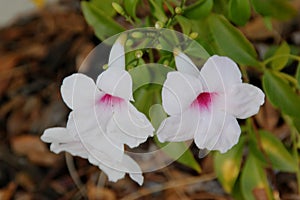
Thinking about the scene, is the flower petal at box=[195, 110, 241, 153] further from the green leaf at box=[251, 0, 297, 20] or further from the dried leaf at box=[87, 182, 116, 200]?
the dried leaf at box=[87, 182, 116, 200]

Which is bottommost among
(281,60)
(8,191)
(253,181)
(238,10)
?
(8,191)

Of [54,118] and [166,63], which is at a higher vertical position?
[166,63]

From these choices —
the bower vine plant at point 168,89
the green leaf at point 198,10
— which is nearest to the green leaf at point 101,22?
the bower vine plant at point 168,89

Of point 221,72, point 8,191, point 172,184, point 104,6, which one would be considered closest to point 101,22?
point 104,6

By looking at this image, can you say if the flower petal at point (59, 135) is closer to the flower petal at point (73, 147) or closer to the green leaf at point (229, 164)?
the flower petal at point (73, 147)

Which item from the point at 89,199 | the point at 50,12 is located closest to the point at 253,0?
the point at 89,199

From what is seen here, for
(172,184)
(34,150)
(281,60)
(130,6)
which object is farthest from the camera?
(34,150)

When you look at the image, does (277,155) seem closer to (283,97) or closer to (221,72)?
(283,97)
